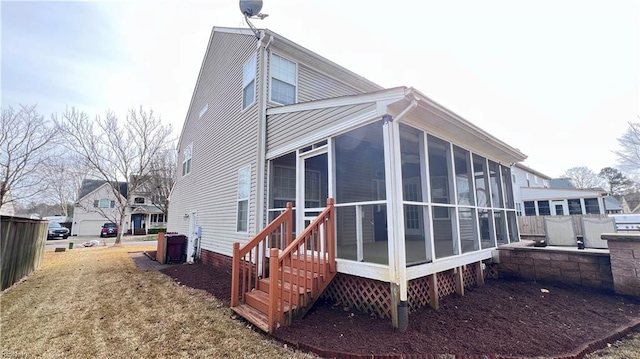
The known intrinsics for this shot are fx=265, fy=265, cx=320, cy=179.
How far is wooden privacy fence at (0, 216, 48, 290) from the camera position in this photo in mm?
6473

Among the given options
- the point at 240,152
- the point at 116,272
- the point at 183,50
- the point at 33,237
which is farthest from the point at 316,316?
the point at 183,50

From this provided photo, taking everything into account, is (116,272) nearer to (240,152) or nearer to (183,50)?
(240,152)

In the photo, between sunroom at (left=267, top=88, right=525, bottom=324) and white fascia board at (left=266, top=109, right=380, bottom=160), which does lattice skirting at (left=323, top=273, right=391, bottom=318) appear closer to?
sunroom at (left=267, top=88, right=525, bottom=324)

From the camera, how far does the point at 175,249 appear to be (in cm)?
1069

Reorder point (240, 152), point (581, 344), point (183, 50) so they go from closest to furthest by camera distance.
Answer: point (581, 344)
point (240, 152)
point (183, 50)

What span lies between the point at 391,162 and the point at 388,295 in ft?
6.62

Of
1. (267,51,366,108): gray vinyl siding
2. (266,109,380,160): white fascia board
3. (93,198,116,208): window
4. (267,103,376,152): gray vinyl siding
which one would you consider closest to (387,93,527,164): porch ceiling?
(266,109,380,160): white fascia board

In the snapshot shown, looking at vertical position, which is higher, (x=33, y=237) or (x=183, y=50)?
(x=183, y=50)

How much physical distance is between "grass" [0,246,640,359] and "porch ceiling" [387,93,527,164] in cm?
370

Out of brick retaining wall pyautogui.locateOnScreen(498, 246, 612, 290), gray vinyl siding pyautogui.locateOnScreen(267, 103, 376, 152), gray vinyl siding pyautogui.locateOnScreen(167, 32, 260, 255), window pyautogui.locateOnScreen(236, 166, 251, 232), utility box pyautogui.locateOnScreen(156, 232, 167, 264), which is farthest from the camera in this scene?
utility box pyautogui.locateOnScreen(156, 232, 167, 264)

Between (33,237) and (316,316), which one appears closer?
(316,316)

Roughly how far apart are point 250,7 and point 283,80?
6.35 feet

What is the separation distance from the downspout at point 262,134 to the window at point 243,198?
62cm

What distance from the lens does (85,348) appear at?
3.52 meters
